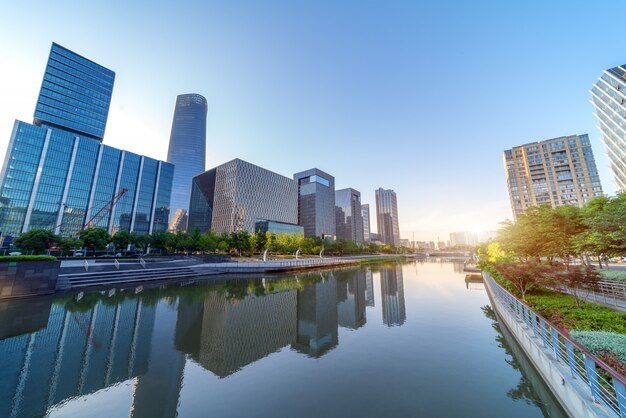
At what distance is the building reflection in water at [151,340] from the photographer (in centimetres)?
705

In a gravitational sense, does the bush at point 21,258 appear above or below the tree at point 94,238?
below

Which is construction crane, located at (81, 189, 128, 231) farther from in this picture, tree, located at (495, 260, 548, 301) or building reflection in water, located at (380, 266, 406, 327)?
tree, located at (495, 260, 548, 301)

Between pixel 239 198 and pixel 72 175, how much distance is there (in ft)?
164

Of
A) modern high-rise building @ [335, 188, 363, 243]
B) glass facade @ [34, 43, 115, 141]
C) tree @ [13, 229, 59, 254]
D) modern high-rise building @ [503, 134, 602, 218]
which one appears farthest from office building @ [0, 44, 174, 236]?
modern high-rise building @ [503, 134, 602, 218]

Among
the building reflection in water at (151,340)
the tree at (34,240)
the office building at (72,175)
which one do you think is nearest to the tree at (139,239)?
the tree at (34,240)

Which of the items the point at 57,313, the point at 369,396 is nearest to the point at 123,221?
the point at 57,313

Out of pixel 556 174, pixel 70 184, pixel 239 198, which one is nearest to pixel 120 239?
pixel 70 184

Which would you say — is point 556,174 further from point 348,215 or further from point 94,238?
point 94,238

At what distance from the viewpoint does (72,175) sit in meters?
73.3

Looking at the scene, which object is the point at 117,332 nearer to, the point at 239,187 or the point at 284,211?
the point at 239,187

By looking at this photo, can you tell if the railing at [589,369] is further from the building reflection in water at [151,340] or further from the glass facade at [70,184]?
the glass facade at [70,184]

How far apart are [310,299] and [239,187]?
7895cm

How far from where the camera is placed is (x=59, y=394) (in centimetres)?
670

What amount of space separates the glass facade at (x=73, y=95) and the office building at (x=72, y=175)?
0.24 meters
